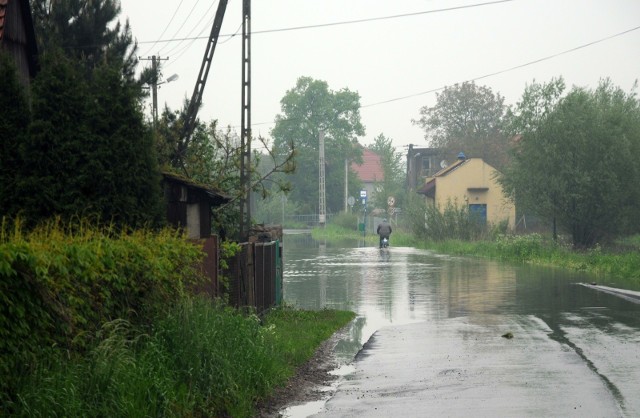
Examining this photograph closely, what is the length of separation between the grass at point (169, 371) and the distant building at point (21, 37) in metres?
8.57

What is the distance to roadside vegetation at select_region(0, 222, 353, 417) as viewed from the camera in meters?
7.35

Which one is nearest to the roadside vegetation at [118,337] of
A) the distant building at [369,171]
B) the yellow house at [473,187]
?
the yellow house at [473,187]

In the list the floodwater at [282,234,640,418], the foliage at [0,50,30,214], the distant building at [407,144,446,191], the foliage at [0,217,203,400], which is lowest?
the floodwater at [282,234,640,418]

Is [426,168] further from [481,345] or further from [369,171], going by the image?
[481,345]

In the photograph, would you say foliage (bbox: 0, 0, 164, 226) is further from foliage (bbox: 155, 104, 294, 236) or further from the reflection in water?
foliage (bbox: 155, 104, 294, 236)

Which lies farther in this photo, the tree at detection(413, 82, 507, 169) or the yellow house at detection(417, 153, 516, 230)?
the tree at detection(413, 82, 507, 169)

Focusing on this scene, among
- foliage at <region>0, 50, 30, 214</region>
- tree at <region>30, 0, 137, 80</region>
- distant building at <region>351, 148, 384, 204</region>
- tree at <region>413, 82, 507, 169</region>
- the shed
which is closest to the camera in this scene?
foliage at <region>0, 50, 30, 214</region>

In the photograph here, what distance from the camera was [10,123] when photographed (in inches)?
532

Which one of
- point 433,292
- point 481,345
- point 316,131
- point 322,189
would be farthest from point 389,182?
point 481,345

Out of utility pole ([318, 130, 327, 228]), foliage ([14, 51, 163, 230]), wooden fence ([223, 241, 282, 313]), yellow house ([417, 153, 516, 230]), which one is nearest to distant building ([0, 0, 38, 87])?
foliage ([14, 51, 163, 230])

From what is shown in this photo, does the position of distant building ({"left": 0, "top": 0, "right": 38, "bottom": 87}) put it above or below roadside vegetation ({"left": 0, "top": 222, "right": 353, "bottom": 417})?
above

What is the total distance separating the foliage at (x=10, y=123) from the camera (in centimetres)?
1325

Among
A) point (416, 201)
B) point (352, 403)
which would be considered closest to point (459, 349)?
point (352, 403)

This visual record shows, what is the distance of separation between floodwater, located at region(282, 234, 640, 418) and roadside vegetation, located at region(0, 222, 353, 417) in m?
0.98
